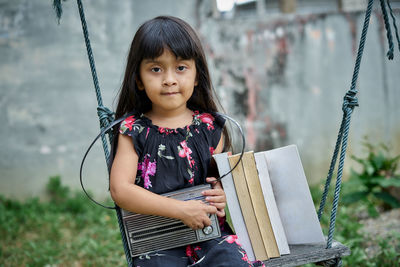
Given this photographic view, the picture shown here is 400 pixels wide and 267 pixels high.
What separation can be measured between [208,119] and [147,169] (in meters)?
0.41

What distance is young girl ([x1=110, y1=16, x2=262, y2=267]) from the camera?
187 centimetres

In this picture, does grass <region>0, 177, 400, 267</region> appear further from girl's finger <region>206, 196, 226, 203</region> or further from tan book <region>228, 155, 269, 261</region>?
girl's finger <region>206, 196, 226, 203</region>

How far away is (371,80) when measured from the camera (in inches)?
222

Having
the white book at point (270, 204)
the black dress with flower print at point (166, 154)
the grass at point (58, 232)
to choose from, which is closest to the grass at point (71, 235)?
the grass at point (58, 232)

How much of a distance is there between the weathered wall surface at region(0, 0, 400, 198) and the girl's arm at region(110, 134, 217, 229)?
3.18 metres

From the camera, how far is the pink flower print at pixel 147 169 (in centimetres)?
197

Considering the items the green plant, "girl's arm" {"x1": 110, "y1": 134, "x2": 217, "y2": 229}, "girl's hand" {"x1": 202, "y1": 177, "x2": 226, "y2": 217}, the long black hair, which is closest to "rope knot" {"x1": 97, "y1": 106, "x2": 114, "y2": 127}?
the long black hair

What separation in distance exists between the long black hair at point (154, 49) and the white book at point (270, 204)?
1.64ft

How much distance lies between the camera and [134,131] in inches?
77.8

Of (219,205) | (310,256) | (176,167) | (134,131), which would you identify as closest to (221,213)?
(219,205)

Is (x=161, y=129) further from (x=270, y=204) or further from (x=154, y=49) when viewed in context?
(x=270, y=204)

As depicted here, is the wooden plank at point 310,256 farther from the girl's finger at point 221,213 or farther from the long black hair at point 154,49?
the long black hair at point 154,49

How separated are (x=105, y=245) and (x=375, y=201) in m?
2.70

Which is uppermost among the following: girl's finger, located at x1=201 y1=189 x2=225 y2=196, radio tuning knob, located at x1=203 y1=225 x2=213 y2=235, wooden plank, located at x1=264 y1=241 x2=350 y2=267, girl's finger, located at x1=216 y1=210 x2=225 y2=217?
girl's finger, located at x1=201 y1=189 x2=225 y2=196
